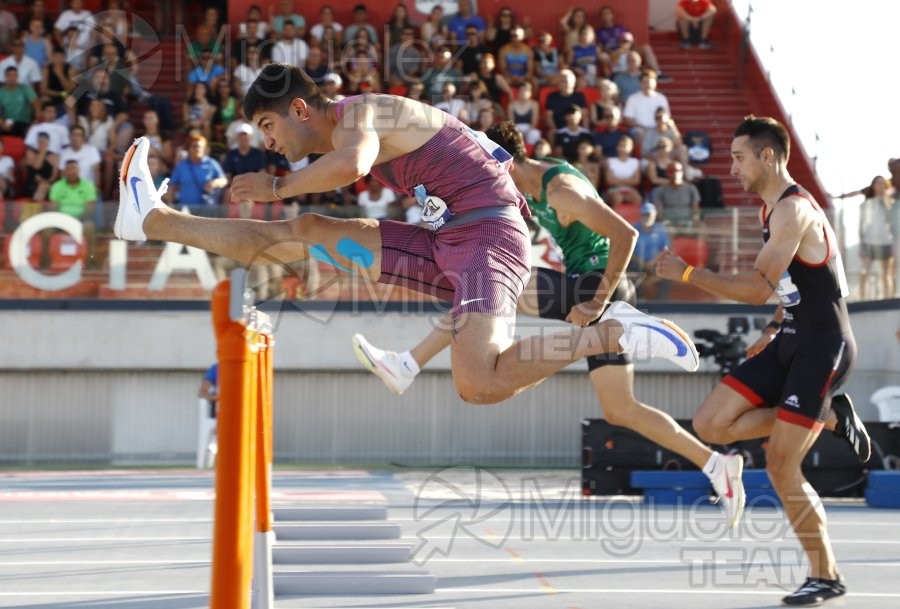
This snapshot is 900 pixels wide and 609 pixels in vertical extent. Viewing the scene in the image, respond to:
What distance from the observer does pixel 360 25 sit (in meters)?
17.6

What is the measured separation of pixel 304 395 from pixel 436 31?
5.81 m

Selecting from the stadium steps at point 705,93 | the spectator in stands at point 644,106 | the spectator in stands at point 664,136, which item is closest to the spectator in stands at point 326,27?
the spectator in stands at point 644,106

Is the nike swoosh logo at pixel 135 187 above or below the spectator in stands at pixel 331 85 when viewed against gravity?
below

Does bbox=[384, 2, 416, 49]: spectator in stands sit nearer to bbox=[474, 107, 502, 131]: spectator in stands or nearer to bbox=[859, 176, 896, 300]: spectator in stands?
bbox=[474, 107, 502, 131]: spectator in stands

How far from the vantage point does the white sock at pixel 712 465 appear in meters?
6.76

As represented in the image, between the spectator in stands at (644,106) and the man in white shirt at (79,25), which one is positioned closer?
the spectator in stands at (644,106)

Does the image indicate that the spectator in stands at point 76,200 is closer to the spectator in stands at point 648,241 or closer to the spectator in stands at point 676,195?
the spectator in stands at point 648,241

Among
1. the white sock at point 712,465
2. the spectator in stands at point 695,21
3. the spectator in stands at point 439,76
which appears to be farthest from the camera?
the spectator in stands at point 695,21

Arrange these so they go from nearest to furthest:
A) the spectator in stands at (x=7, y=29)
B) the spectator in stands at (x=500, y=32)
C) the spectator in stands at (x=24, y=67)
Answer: the spectator in stands at (x=24, y=67) < the spectator in stands at (x=500, y=32) < the spectator in stands at (x=7, y=29)

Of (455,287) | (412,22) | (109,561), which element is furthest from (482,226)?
(412,22)

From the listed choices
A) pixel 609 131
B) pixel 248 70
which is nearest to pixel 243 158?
pixel 248 70

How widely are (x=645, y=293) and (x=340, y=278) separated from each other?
331cm

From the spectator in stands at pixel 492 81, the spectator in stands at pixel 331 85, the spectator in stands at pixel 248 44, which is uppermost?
the spectator in stands at pixel 248 44

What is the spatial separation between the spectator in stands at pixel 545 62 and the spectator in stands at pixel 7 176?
6.94 meters
